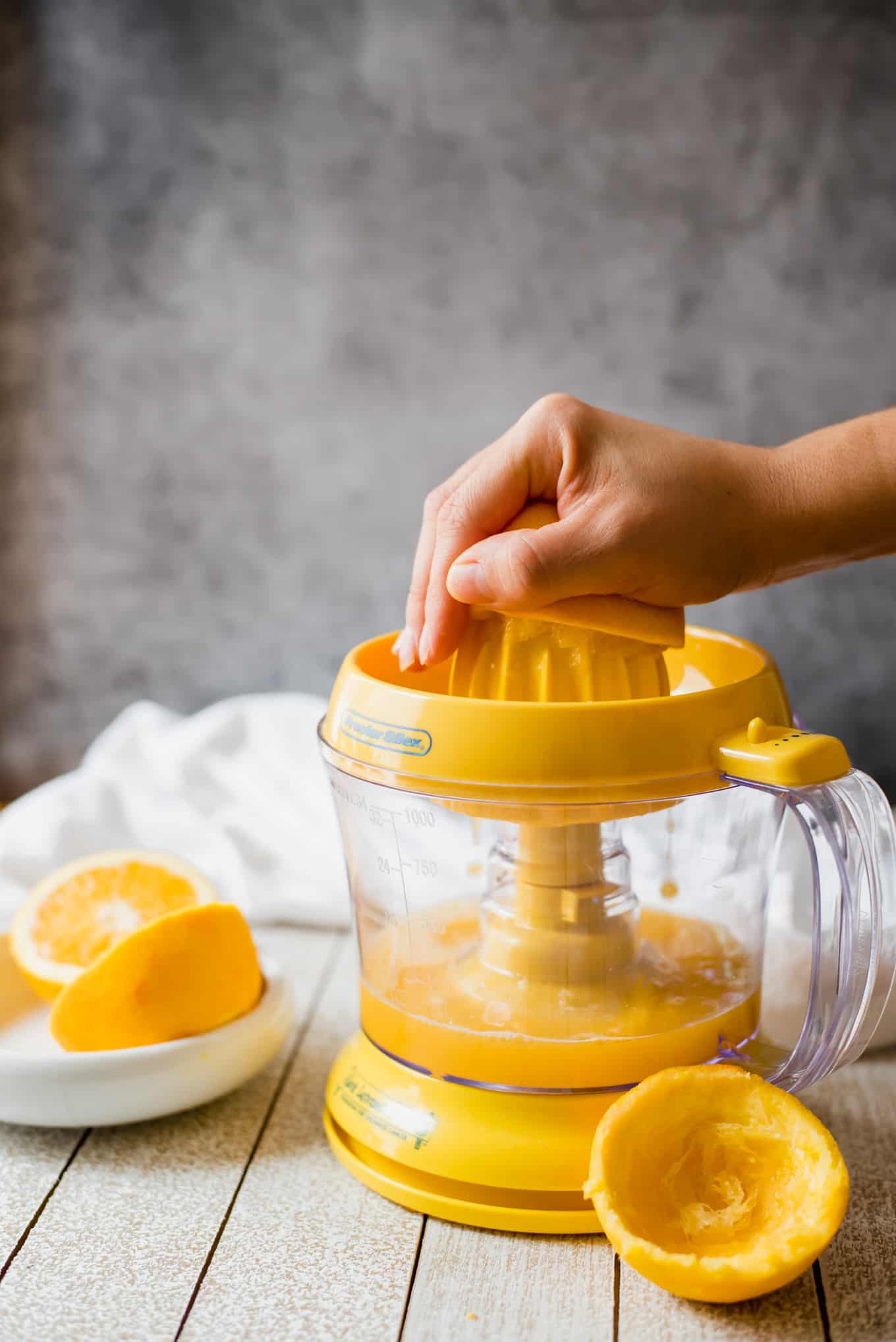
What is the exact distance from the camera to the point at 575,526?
0.60 meters

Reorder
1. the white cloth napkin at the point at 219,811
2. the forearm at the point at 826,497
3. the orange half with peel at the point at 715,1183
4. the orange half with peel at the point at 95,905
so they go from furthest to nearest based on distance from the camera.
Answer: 1. the white cloth napkin at the point at 219,811
2. the orange half with peel at the point at 95,905
3. the forearm at the point at 826,497
4. the orange half with peel at the point at 715,1183

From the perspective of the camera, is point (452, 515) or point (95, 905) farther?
point (95, 905)

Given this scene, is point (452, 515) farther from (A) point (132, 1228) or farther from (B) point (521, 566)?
(A) point (132, 1228)

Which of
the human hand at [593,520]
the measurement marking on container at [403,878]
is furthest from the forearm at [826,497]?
the measurement marking on container at [403,878]

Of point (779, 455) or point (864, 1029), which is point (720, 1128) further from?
point (779, 455)

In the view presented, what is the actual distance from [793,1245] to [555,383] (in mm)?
828

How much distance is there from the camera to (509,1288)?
1.89ft

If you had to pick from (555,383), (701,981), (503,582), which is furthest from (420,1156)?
(555,383)

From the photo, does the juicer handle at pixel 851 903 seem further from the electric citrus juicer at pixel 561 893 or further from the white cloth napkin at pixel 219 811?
the white cloth napkin at pixel 219 811

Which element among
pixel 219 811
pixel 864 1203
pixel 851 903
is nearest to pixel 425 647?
pixel 851 903

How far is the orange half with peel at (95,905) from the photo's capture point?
77 centimetres

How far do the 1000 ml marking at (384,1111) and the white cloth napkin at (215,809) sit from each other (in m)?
0.31

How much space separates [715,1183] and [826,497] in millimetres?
353

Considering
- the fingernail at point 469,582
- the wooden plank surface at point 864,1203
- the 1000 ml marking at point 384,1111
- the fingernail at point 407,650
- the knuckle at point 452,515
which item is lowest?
the wooden plank surface at point 864,1203
